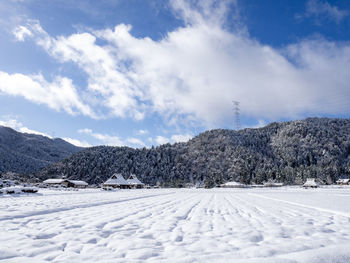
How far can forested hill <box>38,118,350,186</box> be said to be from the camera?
13743 cm

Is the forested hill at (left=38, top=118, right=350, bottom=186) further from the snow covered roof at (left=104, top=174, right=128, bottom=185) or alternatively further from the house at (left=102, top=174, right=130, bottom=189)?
the snow covered roof at (left=104, top=174, right=128, bottom=185)

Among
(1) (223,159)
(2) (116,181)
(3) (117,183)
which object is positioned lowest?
(3) (117,183)

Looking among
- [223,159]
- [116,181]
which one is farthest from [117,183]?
[223,159]

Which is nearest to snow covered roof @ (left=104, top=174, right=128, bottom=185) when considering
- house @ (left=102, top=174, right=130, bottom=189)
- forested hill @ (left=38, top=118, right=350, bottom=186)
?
house @ (left=102, top=174, right=130, bottom=189)

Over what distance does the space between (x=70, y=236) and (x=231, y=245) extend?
317 cm

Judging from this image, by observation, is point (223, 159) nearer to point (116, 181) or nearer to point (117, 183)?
point (116, 181)

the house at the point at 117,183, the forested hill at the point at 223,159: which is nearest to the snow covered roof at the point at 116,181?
the house at the point at 117,183

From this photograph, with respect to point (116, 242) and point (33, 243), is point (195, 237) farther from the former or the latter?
point (33, 243)

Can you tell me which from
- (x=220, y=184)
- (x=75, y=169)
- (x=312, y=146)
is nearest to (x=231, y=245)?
(x=220, y=184)

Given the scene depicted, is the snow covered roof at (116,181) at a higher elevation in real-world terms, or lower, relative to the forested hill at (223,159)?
lower

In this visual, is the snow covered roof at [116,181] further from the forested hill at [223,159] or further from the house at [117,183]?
the forested hill at [223,159]

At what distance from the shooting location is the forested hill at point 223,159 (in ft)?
451

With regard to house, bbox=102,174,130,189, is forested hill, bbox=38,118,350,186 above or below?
above

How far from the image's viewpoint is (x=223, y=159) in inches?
6501
